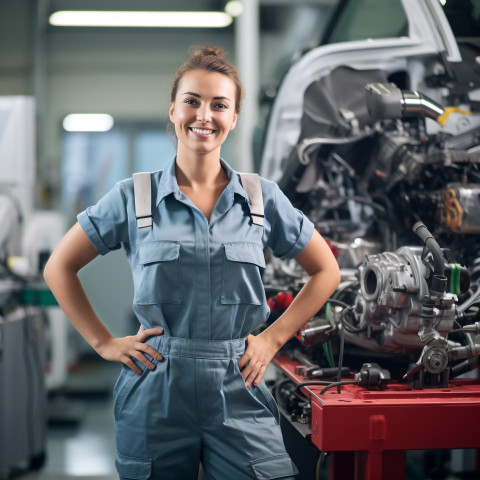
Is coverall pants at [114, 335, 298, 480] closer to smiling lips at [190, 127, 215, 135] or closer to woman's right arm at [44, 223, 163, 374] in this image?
woman's right arm at [44, 223, 163, 374]

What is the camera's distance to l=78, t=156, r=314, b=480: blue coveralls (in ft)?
5.77

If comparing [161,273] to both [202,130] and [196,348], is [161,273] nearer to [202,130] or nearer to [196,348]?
[196,348]

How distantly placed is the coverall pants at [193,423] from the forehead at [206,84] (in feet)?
2.23

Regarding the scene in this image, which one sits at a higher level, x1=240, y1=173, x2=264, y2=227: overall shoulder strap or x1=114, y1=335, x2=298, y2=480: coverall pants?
x1=240, y1=173, x2=264, y2=227: overall shoulder strap

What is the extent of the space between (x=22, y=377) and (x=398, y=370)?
2.22m


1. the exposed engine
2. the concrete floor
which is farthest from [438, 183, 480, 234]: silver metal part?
the concrete floor

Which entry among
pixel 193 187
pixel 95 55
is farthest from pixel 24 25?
pixel 193 187

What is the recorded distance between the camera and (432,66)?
2893mm

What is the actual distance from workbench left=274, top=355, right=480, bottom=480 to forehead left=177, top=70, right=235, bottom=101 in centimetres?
92

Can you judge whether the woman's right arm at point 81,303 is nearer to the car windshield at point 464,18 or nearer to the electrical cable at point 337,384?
the electrical cable at point 337,384

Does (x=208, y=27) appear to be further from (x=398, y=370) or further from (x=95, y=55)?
(x=398, y=370)

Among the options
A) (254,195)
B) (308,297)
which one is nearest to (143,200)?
(254,195)

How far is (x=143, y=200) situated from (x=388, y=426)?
0.94 m

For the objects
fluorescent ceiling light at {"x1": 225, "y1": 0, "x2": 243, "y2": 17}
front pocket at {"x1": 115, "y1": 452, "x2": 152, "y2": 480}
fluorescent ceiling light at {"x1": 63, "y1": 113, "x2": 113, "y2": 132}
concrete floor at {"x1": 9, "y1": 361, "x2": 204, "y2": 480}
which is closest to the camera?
front pocket at {"x1": 115, "y1": 452, "x2": 152, "y2": 480}
